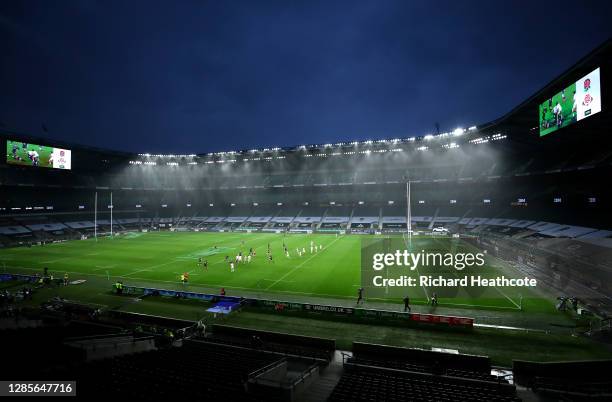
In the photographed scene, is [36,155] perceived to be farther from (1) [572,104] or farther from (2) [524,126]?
(2) [524,126]

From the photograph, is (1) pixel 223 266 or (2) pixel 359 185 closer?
(1) pixel 223 266

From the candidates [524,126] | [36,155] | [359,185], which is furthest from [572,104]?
[36,155]

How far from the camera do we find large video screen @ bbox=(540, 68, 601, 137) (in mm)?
26984

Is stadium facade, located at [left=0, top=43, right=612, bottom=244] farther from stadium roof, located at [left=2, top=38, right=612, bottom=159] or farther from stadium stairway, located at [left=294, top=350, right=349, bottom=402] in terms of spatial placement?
stadium stairway, located at [left=294, top=350, right=349, bottom=402]

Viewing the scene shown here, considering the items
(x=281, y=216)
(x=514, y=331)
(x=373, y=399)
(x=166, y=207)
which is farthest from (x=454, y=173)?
(x=166, y=207)

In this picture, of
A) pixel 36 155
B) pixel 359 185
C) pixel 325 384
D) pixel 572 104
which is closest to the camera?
pixel 325 384

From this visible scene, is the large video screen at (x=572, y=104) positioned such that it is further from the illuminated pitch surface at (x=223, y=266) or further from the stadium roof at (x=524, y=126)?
the illuminated pitch surface at (x=223, y=266)

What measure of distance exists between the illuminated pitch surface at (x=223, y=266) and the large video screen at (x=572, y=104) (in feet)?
52.7

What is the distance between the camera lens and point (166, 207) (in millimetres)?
100688

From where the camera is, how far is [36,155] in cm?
6353

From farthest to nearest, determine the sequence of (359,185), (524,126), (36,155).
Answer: (359,185) → (36,155) → (524,126)

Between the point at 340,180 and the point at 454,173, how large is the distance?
29.9 metres

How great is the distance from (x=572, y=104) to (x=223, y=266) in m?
39.5

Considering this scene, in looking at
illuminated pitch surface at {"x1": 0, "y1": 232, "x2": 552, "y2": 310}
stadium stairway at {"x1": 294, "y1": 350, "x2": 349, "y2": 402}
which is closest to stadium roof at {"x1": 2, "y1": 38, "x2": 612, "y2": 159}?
illuminated pitch surface at {"x1": 0, "y1": 232, "x2": 552, "y2": 310}
